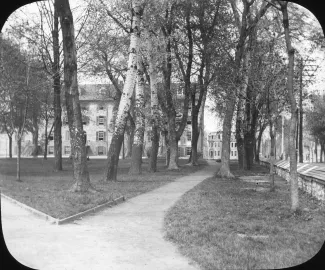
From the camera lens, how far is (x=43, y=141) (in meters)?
6.20

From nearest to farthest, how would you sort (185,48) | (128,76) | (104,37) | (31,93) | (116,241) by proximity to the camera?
(116,241) → (31,93) → (128,76) → (104,37) → (185,48)

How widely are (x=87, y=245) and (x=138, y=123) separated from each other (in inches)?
596

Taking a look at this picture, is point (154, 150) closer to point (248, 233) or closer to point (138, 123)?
point (138, 123)

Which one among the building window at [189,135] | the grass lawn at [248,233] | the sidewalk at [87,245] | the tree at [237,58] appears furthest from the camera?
the building window at [189,135]

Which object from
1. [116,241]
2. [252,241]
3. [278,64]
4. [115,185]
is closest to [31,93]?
[115,185]

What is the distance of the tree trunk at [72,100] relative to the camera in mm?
8070

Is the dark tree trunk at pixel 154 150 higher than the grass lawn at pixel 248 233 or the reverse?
higher

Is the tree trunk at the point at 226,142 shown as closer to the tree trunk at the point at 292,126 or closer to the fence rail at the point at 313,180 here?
the fence rail at the point at 313,180

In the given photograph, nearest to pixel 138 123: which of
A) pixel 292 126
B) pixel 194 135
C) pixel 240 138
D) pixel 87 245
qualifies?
pixel 240 138

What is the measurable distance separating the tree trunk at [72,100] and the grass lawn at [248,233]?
1.98m

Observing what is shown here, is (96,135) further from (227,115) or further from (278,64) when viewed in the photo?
(227,115)

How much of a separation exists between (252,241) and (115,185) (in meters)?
6.13

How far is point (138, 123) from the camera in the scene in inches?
778

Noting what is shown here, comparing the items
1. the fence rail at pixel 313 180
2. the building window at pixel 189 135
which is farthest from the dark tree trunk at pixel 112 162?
the building window at pixel 189 135
